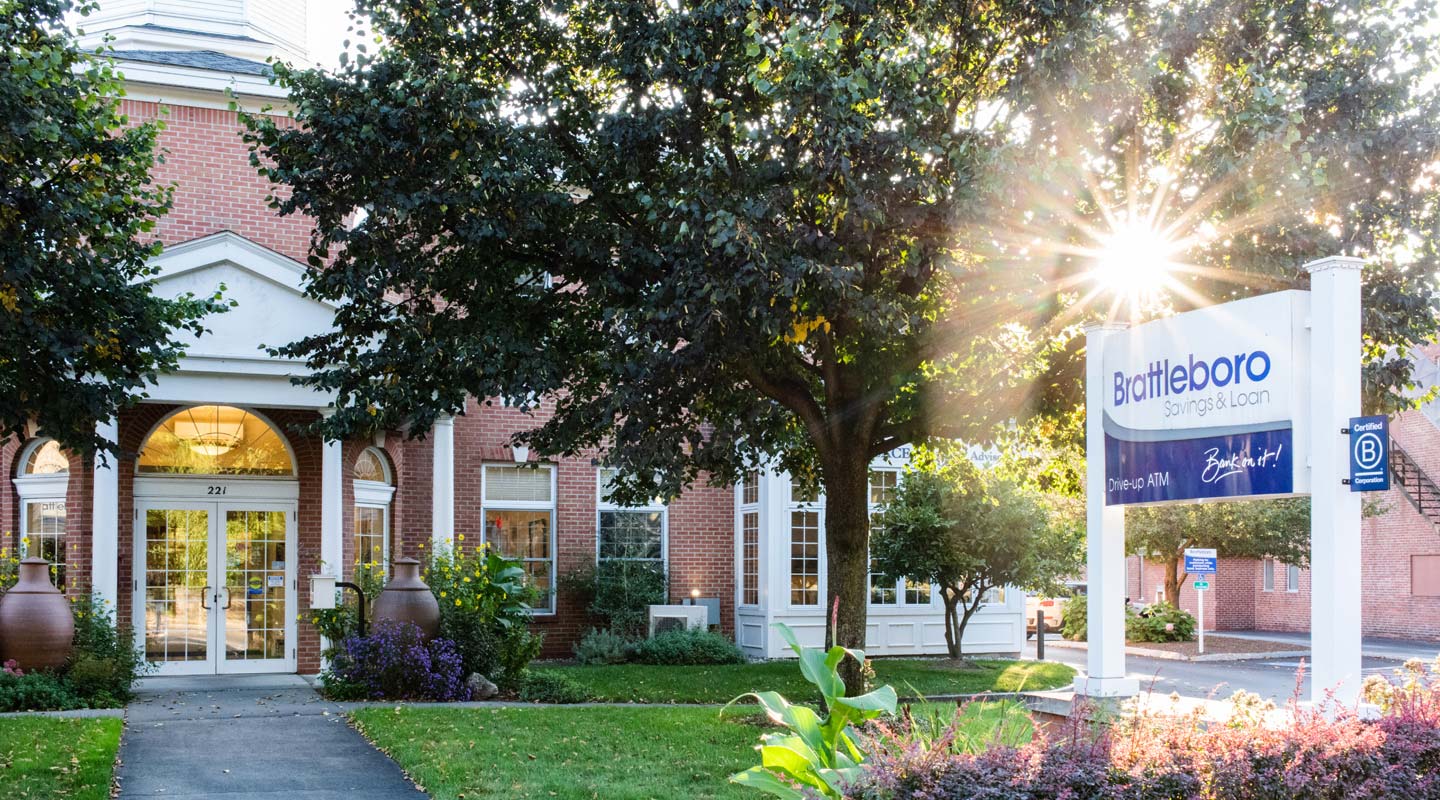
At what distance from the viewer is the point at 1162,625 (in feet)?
96.8

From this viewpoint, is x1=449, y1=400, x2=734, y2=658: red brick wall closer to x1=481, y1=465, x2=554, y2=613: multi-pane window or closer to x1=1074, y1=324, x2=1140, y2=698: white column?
x1=481, y1=465, x2=554, y2=613: multi-pane window

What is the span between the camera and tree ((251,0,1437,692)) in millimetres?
11125

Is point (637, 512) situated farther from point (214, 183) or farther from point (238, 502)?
point (214, 183)

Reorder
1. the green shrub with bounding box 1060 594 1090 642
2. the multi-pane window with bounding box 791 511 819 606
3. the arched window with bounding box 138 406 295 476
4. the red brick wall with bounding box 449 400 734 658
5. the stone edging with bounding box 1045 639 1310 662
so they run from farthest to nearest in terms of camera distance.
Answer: the green shrub with bounding box 1060 594 1090 642
the stone edging with bounding box 1045 639 1310 662
the multi-pane window with bounding box 791 511 819 606
the red brick wall with bounding box 449 400 734 658
the arched window with bounding box 138 406 295 476

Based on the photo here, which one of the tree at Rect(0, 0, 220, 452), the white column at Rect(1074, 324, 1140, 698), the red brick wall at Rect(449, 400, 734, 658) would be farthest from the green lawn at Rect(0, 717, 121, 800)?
the red brick wall at Rect(449, 400, 734, 658)

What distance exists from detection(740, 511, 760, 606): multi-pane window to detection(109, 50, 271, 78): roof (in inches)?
421

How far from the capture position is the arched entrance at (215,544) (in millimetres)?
17000

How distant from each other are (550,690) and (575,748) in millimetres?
4178

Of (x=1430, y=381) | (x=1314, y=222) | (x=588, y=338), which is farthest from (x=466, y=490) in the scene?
(x=1430, y=381)

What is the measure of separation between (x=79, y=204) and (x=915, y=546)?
555 inches

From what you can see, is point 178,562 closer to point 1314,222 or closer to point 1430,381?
point 1314,222

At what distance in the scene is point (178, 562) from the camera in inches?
675

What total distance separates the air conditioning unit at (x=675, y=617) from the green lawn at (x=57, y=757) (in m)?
10.4

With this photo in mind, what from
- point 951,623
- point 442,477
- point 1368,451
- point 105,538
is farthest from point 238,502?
point 1368,451
